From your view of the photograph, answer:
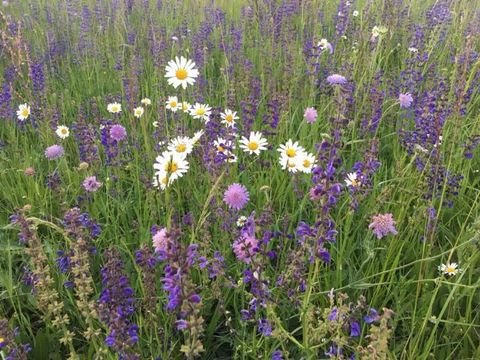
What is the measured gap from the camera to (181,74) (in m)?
2.40

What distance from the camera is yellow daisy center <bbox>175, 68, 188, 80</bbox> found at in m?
2.39

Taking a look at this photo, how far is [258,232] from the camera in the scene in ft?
4.23

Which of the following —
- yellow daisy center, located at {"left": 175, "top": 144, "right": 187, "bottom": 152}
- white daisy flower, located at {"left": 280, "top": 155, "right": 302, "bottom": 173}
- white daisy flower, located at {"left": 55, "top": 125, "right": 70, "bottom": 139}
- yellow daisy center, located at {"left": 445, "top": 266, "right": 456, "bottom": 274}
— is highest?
white daisy flower, located at {"left": 55, "top": 125, "right": 70, "bottom": 139}

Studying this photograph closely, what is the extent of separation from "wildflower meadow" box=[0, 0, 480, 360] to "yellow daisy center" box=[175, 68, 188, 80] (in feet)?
0.04

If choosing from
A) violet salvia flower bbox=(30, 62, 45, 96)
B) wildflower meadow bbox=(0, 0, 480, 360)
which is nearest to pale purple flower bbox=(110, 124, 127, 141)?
wildflower meadow bbox=(0, 0, 480, 360)

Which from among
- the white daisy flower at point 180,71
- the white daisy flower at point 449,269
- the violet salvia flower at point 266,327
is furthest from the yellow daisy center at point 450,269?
the white daisy flower at point 180,71

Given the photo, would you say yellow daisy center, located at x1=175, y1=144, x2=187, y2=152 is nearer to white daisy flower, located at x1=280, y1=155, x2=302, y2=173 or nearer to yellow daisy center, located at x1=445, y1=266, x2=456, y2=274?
white daisy flower, located at x1=280, y1=155, x2=302, y2=173

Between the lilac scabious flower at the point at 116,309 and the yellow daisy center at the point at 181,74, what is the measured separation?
4.24 ft

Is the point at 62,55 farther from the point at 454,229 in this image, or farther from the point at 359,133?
the point at 454,229

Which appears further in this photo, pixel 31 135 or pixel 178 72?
pixel 31 135

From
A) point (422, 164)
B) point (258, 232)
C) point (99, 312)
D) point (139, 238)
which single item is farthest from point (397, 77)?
point (99, 312)

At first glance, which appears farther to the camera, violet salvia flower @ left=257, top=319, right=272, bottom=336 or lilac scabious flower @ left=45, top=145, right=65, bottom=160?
lilac scabious flower @ left=45, top=145, right=65, bottom=160

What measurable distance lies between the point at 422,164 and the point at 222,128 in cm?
109

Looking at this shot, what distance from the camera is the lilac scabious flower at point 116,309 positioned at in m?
1.24
